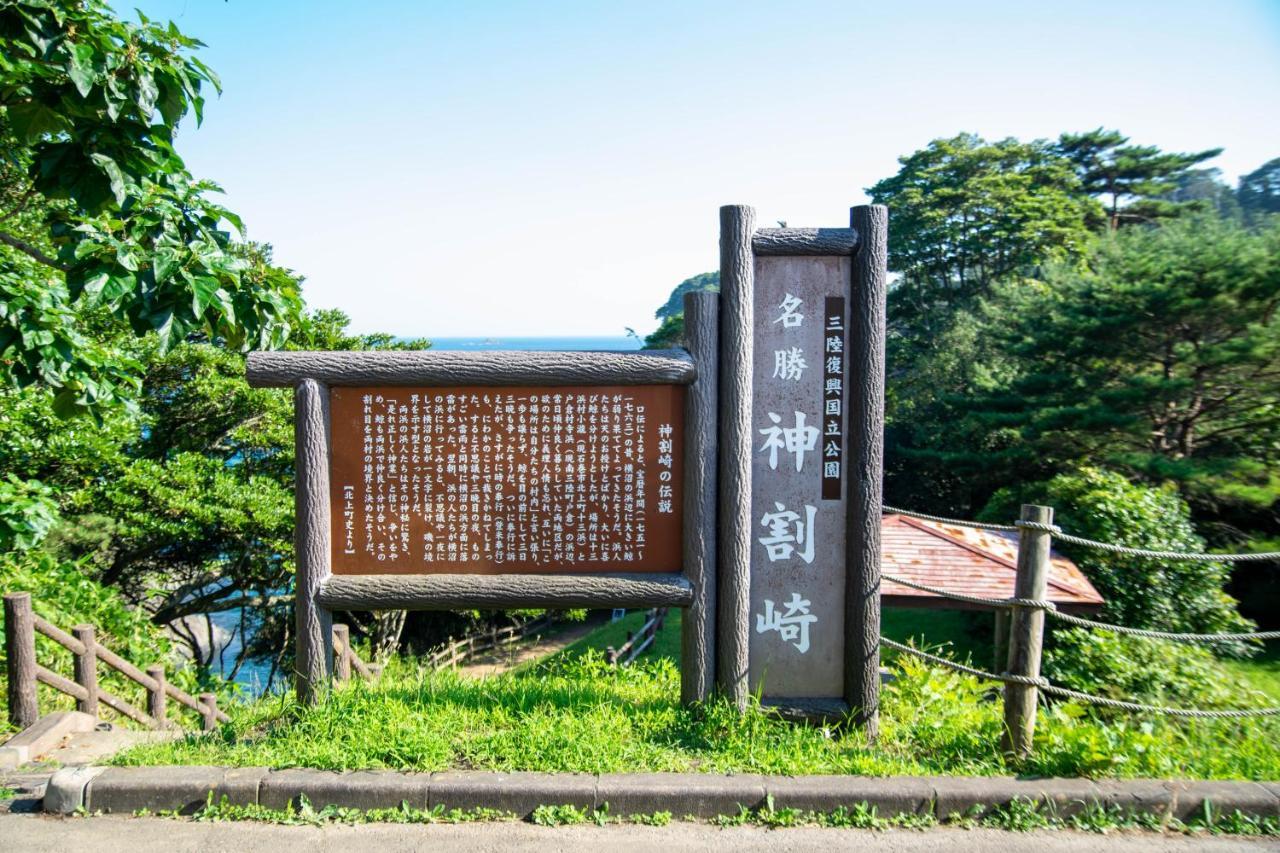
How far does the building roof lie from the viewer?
Result: 886 centimetres

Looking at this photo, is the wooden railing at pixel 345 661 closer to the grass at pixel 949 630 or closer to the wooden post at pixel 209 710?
the wooden post at pixel 209 710

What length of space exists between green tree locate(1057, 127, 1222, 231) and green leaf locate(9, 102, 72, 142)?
30.6 m

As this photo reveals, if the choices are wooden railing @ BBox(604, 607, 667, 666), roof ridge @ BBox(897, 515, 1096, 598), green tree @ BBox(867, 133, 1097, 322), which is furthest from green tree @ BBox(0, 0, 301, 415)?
green tree @ BBox(867, 133, 1097, 322)

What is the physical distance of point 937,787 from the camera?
139 inches

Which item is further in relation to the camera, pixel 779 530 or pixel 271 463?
pixel 271 463

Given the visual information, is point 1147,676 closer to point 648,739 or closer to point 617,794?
point 648,739

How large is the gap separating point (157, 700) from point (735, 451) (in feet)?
19.2

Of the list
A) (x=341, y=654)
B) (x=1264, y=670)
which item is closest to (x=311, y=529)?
(x=341, y=654)

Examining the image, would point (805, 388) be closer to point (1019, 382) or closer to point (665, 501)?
point (665, 501)

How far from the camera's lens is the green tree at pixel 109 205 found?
3.66 m

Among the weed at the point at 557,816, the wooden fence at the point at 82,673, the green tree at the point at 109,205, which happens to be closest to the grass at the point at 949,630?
the wooden fence at the point at 82,673


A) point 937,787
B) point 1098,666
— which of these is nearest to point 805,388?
point 937,787

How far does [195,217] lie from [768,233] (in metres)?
2.89

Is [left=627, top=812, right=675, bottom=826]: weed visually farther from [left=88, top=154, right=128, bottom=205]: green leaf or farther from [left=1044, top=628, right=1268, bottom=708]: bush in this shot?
[left=1044, top=628, right=1268, bottom=708]: bush
